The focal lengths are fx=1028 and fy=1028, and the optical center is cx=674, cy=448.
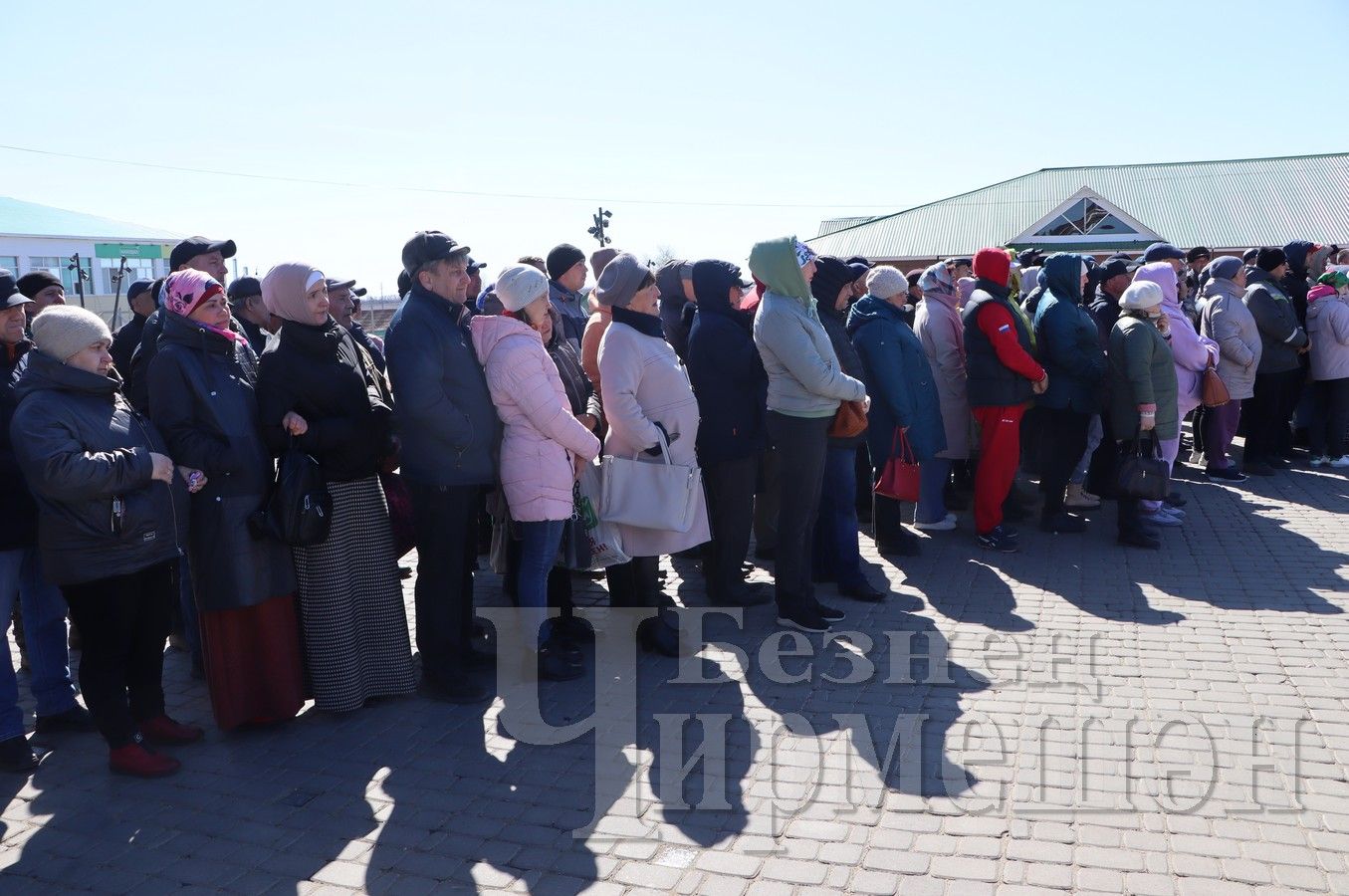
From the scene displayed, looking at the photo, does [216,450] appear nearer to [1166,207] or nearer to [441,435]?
[441,435]

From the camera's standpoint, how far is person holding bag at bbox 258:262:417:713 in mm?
4172

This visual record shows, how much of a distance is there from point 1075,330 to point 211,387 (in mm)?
5541

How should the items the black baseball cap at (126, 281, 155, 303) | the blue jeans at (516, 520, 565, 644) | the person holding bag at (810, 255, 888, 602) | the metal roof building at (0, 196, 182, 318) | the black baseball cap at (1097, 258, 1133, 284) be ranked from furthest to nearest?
1. the metal roof building at (0, 196, 182, 318)
2. the black baseball cap at (1097, 258, 1133, 284)
3. the person holding bag at (810, 255, 888, 602)
4. the black baseball cap at (126, 281, 155, 303)
5. the blue jeans at (516, 520, 565, 644)

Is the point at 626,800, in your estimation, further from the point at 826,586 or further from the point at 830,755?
the point at 826,586

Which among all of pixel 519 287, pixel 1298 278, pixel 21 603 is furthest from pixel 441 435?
pixel 1298 278

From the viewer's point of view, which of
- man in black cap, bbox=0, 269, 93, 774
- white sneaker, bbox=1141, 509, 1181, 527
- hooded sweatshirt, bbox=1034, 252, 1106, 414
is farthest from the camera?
white sneaker, bbox=1141, 509, 1181, 527

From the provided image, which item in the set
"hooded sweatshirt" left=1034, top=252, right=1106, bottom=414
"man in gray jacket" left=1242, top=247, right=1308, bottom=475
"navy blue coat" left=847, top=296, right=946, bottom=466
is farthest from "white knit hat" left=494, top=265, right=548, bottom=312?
"man in gray jacket" left=1242, top=247, right=1308, bottom=475

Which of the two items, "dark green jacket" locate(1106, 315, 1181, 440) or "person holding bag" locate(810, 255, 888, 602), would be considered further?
"dark green jacket" locate(1106, 315, 1181, 440)

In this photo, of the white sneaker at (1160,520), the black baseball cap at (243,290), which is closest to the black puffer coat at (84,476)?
the black baseball cap at (243,290)

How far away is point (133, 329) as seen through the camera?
18.1 feet

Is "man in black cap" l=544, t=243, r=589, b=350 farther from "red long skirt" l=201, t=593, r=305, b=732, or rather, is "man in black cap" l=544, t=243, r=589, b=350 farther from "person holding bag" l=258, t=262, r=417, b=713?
"red long skirt" l=201, t=593, r=305, b=732

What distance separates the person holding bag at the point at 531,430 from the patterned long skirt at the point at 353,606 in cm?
58

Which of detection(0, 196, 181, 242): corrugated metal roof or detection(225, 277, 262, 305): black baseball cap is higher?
detection(0, 196, 181, 242): corrugated metal roof

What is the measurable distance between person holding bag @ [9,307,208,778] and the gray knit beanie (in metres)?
1.98
